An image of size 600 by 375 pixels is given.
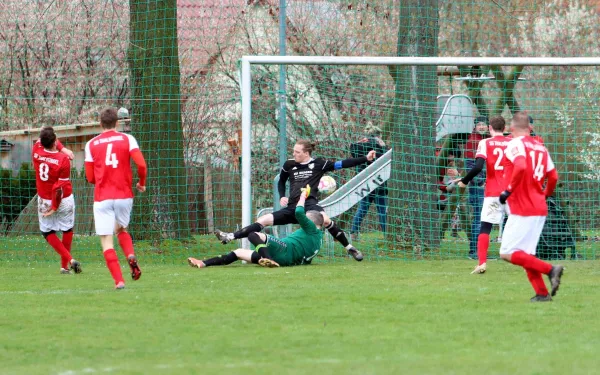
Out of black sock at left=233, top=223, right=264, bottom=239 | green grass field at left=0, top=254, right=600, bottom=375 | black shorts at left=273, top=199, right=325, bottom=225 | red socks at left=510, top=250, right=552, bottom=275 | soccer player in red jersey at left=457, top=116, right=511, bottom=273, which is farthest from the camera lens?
black shorts at left=273, top=199, right=325, bottom=225

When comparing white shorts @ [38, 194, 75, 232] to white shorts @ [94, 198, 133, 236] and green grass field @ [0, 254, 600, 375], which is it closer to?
green grass field @ [0, 254, 600, 375]

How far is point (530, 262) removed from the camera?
29.0ft

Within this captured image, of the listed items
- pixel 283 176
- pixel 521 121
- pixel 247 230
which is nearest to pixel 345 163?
pixel 283 176

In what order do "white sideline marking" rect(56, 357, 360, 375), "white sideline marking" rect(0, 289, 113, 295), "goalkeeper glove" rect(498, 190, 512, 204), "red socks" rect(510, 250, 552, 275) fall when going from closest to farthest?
"white sideline marking" rect(56, 357, 360, 375), "goalkeeper glove" rect(498, 190, 512, 204), "red socks" rect(510, 250, 552, 275), "white sideline marking" rect(0, 289, 113, 295)

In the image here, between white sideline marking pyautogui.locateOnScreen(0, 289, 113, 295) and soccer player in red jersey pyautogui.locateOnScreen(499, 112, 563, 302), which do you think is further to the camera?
white sideline marking pyautogui.locateOnScreen(0, 289, 113, 295)

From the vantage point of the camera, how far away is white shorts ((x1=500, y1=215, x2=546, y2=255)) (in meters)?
8.91

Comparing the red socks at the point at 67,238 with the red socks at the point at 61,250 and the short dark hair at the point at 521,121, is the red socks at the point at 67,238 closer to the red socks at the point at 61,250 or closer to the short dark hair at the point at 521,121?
the red socks at the point at 61,250

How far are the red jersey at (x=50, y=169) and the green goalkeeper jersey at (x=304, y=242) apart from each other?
10.1 feet

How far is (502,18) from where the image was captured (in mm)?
19391

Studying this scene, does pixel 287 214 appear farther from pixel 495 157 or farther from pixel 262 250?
pixel 495 157

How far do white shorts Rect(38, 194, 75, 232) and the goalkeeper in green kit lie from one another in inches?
69.8

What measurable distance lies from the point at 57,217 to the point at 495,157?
233 inches

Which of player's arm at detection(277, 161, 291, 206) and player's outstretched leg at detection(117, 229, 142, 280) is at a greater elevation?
player's arm at detection(277, 161, 291, 206)

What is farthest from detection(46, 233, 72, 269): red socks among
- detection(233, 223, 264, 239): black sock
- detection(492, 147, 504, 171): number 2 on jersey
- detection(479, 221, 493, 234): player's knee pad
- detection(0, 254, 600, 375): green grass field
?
detection(492, 147, 504, 171): number 2 on jersey
